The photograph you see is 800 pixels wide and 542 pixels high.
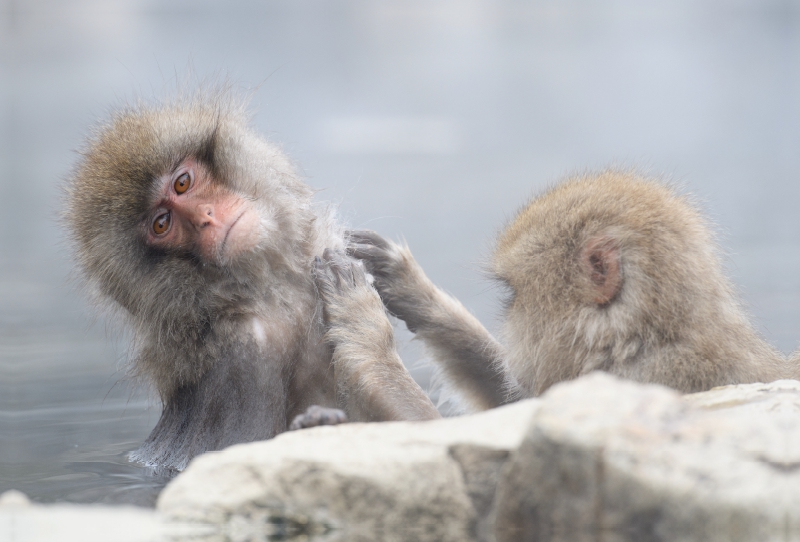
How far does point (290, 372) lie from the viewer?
2.92 m

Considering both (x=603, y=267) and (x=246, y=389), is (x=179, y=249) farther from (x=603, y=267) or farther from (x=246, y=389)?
(x=603, y=267)

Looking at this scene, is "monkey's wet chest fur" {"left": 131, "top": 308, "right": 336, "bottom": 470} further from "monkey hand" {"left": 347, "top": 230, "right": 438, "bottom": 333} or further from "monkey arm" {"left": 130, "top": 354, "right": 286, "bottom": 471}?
"monkey hand" {"left": 347, "top": 230, "right": 438, "bottom": 333}

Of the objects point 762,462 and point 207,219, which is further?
point 207,219

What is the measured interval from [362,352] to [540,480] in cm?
141

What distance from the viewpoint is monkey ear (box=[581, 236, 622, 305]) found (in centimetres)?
252

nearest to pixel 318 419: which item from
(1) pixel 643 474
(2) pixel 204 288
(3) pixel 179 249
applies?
(2) pixel 204 288

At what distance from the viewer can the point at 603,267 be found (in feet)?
8.36

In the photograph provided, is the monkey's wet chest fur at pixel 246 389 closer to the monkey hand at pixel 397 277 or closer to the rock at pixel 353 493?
the monkey hand at pixel 397 277

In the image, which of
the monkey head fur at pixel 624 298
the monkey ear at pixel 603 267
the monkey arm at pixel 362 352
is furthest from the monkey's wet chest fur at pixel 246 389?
the monkey ear at pixel 603 267

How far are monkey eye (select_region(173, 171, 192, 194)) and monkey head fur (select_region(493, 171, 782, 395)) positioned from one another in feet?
3.88

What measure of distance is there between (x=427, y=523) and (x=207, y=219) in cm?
149

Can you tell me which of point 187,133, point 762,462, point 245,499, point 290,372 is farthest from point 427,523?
point 187,133

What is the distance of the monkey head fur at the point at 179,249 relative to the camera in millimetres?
2838

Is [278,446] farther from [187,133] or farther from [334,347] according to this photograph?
[187,133]
